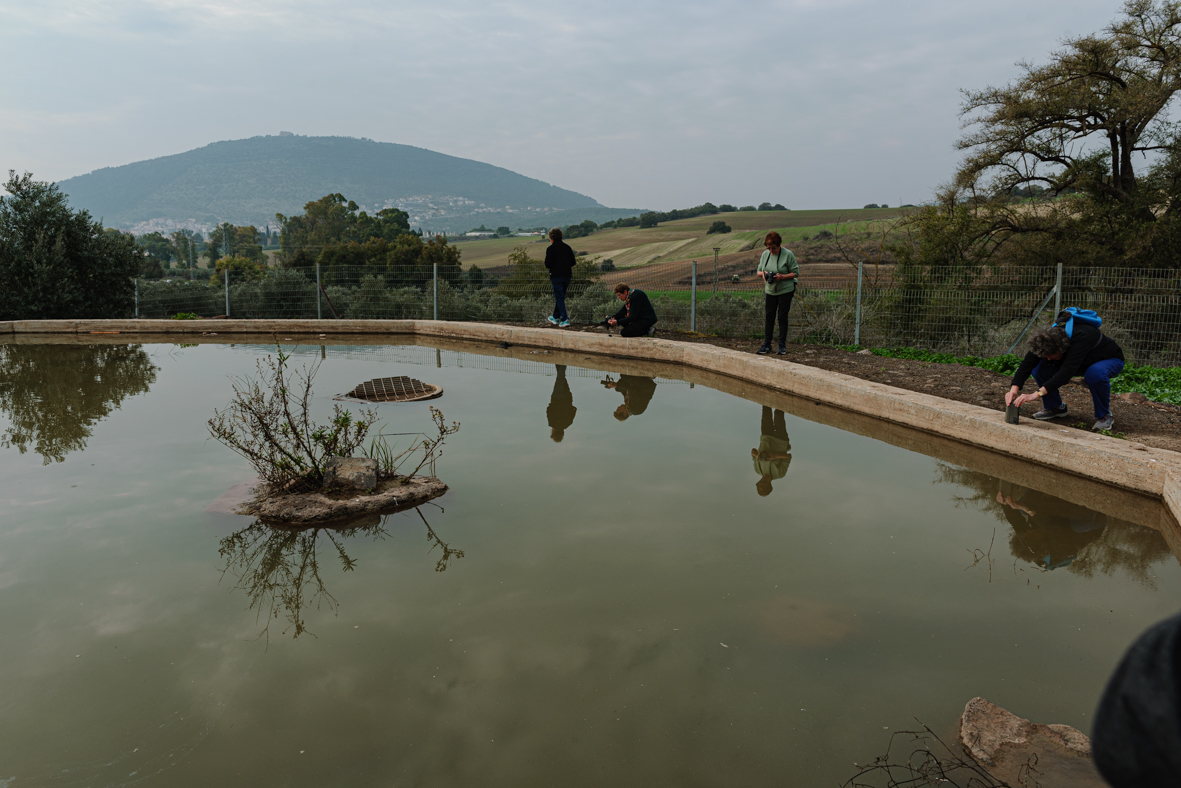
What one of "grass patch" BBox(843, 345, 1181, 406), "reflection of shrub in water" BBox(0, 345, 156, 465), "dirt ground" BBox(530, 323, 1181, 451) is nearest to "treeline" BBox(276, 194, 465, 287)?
"reflection of shrub in water" BBox(0, 345, 156, 465)

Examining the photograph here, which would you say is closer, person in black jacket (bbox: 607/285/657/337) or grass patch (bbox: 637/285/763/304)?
person in black jacket (bbox: 607/285/657/337)

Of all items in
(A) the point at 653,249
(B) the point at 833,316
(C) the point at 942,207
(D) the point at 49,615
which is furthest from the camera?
(A) the point at 653,249

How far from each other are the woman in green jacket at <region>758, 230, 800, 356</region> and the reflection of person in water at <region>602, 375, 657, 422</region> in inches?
83.8

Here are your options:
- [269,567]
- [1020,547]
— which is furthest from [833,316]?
[269,567]

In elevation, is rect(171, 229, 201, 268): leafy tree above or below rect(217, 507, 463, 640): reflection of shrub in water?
above

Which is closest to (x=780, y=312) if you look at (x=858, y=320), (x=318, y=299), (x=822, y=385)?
(x=858, y=320)

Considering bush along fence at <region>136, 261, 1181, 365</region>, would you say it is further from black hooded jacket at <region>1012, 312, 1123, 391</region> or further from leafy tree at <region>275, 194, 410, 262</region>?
leafy tree at <region>275, 194, 410, 262</region>

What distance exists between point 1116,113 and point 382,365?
1538 centimetres

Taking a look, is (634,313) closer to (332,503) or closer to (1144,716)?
(332,503)

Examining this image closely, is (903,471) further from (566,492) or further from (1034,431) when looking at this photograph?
(566,492)

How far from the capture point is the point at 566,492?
5527 mm

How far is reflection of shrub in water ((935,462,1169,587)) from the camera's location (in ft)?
14.7

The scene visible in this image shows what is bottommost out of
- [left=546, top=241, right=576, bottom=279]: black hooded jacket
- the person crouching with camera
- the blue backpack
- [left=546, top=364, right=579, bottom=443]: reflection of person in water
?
[left=546, top=364, right=579, bottom=443]: reflection of person in water

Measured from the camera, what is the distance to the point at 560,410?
841 cm
